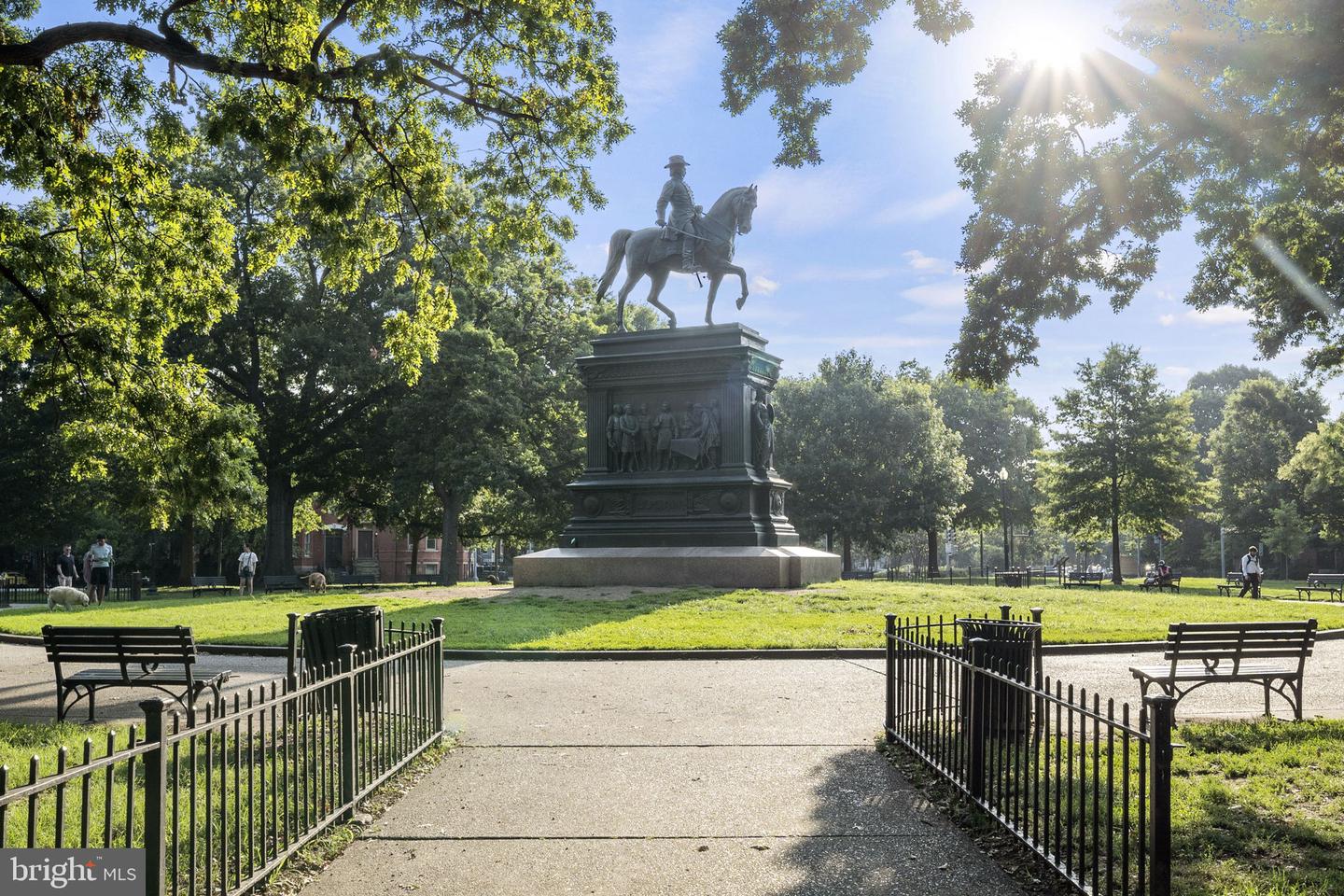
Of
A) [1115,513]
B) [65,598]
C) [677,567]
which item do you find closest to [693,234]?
[677,567]

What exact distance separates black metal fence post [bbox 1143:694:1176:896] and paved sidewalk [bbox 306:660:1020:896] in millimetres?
1011

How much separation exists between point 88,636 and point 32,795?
295 inches

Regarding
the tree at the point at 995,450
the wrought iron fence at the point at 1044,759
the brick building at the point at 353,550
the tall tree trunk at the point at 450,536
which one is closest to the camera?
the wrought iron fence at the point at 1044,759

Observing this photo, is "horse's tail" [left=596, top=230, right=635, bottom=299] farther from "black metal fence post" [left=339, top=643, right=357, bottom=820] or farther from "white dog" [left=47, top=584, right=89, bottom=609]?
"black metal fence post" [left=339, top=643, right=357, bottom=820]

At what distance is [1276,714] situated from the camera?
10.0 meters

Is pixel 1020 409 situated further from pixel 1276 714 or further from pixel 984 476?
pixel 1276 714

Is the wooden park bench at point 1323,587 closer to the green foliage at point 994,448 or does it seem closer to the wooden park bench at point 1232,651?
the green foliage at point 994,448

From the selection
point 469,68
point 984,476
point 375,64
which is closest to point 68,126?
point 375,64

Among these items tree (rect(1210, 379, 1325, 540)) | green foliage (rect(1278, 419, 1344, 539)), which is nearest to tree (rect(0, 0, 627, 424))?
green foliage (rect(1278, 419, 1344, 539))

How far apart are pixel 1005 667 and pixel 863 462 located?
156ft

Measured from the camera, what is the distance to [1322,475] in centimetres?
5381

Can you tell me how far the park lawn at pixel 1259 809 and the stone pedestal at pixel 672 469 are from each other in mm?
15923

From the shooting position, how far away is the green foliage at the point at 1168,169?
31.6 feet

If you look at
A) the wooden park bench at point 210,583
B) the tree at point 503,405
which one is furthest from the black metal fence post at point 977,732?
the wooden park bench at point 210,583
